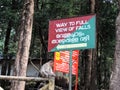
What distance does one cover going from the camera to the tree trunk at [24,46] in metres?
10.8

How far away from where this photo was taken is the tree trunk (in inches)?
→ 424

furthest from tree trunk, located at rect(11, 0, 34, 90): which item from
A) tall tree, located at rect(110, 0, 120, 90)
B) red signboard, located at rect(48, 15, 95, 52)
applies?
red signboard, located at rect(48, 15, 95, 52)

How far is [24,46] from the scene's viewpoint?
36.5 feet

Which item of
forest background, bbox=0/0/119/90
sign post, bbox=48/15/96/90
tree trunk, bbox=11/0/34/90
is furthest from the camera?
forest background, bbox=0/0/119/90

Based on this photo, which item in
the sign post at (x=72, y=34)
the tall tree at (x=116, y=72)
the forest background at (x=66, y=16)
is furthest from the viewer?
the forest background at (x=66, y=16)

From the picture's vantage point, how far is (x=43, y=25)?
20.9 m

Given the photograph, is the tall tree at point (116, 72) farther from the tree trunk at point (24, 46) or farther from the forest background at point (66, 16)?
the forest background at point (66, 16)

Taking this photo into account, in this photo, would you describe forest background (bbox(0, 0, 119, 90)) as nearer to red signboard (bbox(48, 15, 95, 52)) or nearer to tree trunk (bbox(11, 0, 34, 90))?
tree trunk (bbox(11, 0, 34, 90))

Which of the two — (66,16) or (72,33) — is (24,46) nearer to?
(72,33)

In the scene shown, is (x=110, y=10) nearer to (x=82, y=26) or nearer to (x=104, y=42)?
(x=104, y=42)

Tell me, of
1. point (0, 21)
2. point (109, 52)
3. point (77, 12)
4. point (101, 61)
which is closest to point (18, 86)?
point (0, 21)

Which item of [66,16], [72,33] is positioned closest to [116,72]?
[72,33]

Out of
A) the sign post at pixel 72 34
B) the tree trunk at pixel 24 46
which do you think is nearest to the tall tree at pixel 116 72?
the sign post at pixel 72 34

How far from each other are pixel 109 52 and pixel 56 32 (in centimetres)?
1746
